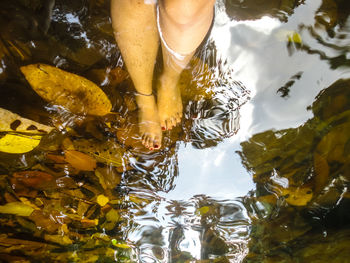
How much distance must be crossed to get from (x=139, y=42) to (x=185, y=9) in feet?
1.17

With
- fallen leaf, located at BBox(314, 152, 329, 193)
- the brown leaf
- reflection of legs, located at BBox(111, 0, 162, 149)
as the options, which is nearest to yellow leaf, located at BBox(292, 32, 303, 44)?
fallen leaf, located at BBox(314, 152, 329, 193)

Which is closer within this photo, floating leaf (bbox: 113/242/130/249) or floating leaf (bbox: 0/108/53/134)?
floating leaf (bbox: 0/108/53/134)

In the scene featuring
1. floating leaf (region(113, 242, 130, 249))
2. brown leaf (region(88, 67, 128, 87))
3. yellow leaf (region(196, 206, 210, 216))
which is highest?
brown leaf (region(88, 67, 128, 87))

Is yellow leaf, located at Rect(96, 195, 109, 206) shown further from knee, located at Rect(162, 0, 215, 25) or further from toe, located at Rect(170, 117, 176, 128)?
knee, located at Rect(162, 0, 215, 25)

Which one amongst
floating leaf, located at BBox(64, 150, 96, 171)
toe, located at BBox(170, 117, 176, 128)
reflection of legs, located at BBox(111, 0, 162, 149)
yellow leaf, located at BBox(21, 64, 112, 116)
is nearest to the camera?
reflection of legs, located at BBox(111, 0, 162, 149)

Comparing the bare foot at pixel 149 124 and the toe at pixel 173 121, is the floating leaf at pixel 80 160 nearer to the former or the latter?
the bare foot at pixel 149 124

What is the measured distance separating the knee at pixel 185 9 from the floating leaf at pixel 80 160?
3.53 ft

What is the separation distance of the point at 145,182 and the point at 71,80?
871mm

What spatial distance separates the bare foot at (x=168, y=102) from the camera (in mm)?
1760

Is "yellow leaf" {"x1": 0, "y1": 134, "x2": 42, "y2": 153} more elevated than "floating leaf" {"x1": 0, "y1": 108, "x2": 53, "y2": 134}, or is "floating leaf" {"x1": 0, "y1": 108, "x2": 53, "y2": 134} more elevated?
"floating leaf" {"x1": 0, "y1": 108, "x2": 53, "y2": 134}

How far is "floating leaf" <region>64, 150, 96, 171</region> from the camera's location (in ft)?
5.67

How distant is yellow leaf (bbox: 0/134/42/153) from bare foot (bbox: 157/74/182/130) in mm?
849

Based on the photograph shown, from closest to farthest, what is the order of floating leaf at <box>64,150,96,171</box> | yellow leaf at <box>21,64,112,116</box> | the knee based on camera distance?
1. the knee
2. yellow leaf at <box>21,64,112,116</box>
3. floating leaf at <box>64,150,96,171</box>

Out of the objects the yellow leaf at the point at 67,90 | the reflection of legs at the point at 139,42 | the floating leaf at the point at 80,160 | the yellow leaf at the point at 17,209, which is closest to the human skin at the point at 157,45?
the reflection of legs at the point at 139,42
